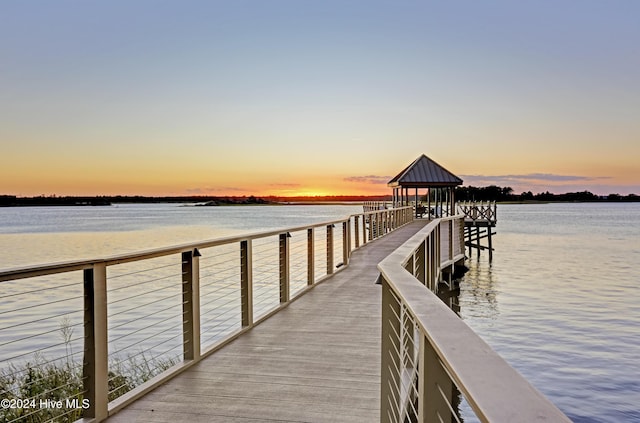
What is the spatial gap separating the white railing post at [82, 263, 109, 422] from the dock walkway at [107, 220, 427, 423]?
15 centimetres

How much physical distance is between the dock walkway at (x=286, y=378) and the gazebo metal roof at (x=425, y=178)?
24273 mm

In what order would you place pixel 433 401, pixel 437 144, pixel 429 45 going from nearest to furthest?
1. pixel 433 401
2. pixel 429 45
3. pixel 437 144

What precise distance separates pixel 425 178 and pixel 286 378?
88.7 feet

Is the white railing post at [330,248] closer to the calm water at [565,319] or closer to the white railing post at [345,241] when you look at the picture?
the white railing post at [345,241]

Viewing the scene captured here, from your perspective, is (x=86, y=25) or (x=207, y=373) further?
(x=86, y=25)

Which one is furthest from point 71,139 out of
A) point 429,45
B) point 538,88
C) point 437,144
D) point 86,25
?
point 437,144

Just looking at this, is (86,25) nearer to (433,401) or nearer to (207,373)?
(207,373)

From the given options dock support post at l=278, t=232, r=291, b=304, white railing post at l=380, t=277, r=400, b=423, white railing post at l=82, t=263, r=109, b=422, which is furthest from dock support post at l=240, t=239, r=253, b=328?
white railing post at l=380, t=277, r=400, b=423

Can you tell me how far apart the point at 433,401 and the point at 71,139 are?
2585 cm

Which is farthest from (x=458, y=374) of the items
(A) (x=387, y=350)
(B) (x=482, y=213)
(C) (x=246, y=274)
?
(B) (x=482, y=213)

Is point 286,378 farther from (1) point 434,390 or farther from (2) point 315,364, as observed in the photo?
(1) point 434,390

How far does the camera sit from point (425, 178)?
30.2 meters

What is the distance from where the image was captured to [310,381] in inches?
158

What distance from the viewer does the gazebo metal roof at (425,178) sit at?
30080 mm
